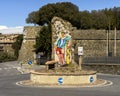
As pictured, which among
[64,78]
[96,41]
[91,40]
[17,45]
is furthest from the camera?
[17,45]

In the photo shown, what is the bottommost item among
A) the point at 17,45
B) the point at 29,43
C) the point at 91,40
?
the point at 17,45

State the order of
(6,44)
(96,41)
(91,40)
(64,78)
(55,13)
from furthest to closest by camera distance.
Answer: (6,44) < (55,13) < (91,40) < (96,41) < (64,78)

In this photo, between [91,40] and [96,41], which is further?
[91,40]

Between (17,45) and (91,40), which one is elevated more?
(91,40)

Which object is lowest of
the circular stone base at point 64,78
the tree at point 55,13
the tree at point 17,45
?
the circular stone base at point 64,78

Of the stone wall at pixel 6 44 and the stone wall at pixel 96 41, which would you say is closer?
the stone wall at pixel 96 41

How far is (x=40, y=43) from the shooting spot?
7312cm

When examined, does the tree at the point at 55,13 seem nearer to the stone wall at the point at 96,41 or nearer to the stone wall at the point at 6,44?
the stone wall at the point at 6,44

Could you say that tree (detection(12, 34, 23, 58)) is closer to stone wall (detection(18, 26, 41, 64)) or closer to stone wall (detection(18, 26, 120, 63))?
stone wall (detection(18, 26, 41, 64))

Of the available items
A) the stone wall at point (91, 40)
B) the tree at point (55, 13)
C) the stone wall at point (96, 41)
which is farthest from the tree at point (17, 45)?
the stone wall at point (96, 41)

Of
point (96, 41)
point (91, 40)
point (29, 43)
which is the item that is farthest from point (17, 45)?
point (96, 41)

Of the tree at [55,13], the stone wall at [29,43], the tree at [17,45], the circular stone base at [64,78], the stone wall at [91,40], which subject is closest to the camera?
the circular stone base at [64,78]

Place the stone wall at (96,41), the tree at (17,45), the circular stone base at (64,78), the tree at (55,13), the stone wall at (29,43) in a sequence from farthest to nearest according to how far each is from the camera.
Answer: the tree at (17,45)
the tree at (55,13)
the stone wall at (29,43)
the stone wall at (96,41)
the circular stone base at (64,78)

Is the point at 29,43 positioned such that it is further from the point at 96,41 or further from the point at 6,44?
the point at 6,44
